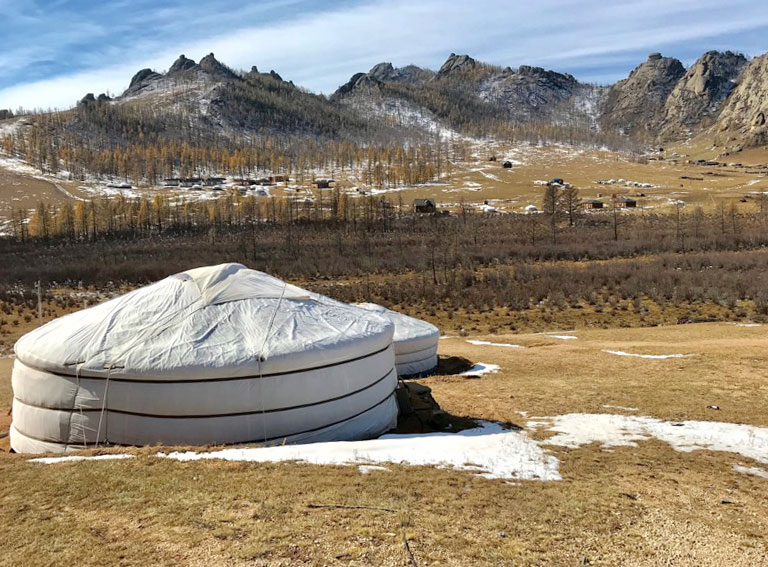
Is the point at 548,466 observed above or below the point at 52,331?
below

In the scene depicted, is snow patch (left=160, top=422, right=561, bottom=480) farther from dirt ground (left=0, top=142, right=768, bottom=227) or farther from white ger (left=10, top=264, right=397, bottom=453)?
dirt ground (left=0, top=142, right=768, bottom=227)

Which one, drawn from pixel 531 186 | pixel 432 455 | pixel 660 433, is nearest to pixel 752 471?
pixel 660 433

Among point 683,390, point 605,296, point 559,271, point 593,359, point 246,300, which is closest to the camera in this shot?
point 246,300

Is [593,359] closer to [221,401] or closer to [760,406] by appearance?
[760,406]

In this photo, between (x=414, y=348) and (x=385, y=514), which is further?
(x=414, y=348)

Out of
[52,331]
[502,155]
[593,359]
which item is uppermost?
[502,155]

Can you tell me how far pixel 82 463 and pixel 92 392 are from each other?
2050 mm

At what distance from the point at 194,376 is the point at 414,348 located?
9.92 meters

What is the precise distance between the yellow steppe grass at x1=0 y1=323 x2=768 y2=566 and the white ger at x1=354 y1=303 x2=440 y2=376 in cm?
811

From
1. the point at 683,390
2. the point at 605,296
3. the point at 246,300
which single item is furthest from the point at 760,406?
the point at 605,296

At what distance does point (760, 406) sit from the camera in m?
12.6

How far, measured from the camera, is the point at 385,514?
6.41 m

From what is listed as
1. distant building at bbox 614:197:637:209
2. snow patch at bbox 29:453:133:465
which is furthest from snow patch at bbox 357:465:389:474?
distant building at bbox 614:197:637:209

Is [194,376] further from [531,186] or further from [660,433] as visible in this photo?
[531,186]
